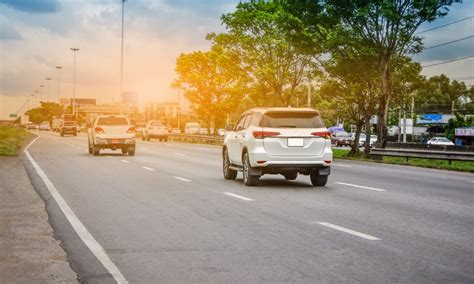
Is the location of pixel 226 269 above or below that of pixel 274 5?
below

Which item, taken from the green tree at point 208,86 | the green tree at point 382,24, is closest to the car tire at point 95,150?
the green tree at point 382,24

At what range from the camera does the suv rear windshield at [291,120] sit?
52.5 ft

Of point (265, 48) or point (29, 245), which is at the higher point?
point (265, 48)

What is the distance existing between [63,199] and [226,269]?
23.8 feet

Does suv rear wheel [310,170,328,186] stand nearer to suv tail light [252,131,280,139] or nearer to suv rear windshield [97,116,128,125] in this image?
suv tail light [252,131,280,139]

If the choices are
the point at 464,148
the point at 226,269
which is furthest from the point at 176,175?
the point at 464,148

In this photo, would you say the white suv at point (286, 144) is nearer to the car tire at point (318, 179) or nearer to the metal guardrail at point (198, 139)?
the car tire at point (318, 179)

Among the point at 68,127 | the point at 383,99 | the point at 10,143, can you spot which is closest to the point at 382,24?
the point at 383,99

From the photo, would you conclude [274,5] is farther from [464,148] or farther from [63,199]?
[63,199]

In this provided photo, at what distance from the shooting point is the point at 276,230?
30.4 ft

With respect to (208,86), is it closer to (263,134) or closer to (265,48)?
(265,48)

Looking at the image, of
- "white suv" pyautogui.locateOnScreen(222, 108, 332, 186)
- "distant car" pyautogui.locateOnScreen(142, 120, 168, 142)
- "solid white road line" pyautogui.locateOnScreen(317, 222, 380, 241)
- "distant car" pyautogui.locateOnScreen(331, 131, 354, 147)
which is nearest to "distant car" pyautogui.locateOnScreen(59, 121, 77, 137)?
"distant car" pyautogui.locateOnScreen(142, 120, 168, 142)

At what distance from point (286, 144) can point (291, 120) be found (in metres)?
0.65

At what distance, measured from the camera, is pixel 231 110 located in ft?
246
